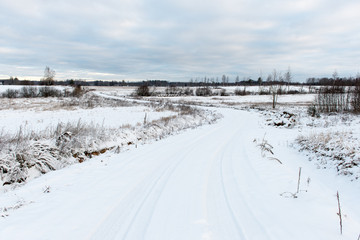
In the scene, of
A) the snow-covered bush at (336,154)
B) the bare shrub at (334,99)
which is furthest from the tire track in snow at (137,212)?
the bare shrub at (334,99)

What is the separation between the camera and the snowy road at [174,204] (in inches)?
123

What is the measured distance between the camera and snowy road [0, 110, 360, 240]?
3.14 m

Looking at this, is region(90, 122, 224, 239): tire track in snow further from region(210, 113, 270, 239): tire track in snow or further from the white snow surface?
the white snow surface

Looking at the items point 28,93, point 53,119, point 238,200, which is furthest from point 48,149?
point 28,93

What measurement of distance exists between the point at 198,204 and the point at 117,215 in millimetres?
1652

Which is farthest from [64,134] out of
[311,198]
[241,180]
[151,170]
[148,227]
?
[311,198]

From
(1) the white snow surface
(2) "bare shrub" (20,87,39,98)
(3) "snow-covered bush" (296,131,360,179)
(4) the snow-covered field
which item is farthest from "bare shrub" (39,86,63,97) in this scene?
(3) "snow-covered bush" (296,131,360,179)

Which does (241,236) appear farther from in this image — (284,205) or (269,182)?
(269,182)

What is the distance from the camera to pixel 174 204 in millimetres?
3932

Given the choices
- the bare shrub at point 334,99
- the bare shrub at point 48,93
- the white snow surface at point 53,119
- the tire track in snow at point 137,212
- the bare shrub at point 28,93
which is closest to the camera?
the tire track in snow at point 137,212

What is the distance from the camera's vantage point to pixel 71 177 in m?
5.50

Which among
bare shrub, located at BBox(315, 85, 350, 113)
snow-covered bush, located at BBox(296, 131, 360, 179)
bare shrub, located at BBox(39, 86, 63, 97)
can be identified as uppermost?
bare shrub, located at BBox(39, 86, 63, 97)

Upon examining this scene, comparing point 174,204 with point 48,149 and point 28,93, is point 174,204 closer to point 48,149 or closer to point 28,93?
point 48,149

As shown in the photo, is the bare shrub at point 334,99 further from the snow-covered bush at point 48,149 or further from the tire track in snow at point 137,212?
the tire track in snow at point 137,212
